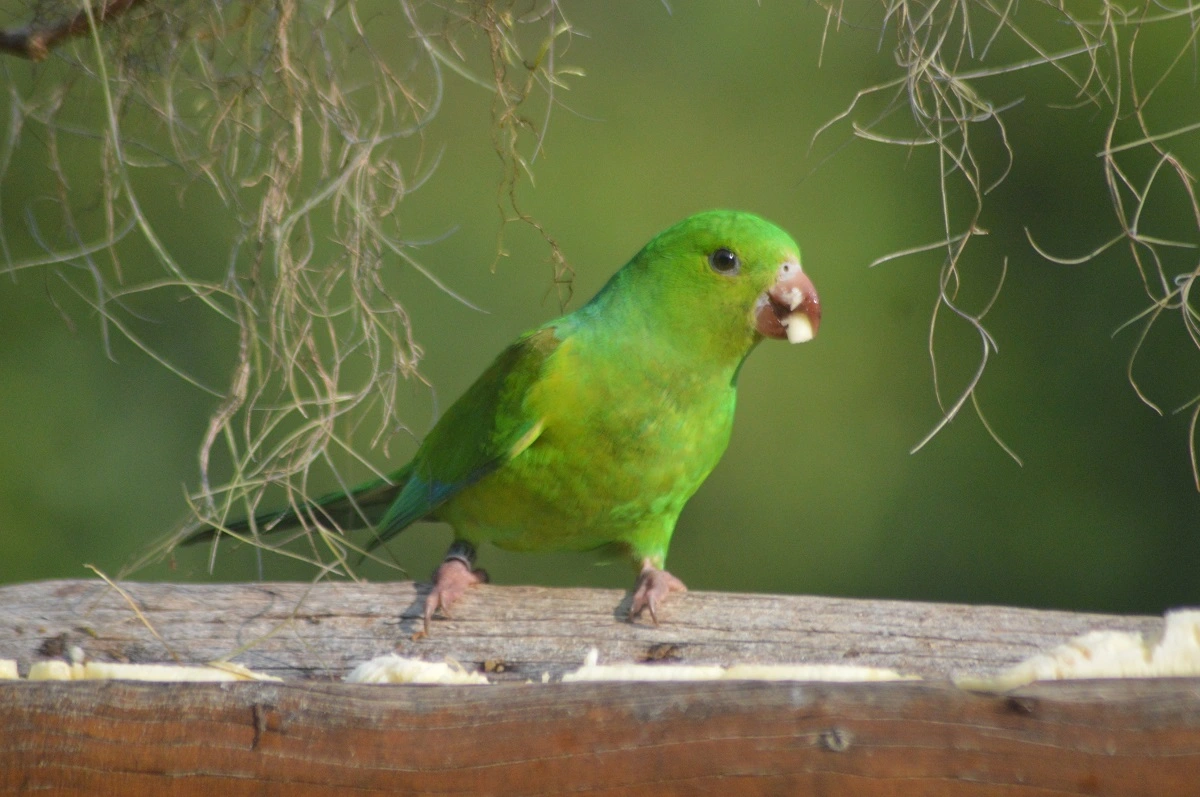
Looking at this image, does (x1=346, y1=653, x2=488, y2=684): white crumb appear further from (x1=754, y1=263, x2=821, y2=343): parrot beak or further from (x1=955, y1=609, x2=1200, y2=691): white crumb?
(x1=754, y1=263, x2=821, y2=343): parrot beak

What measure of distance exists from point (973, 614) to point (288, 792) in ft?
3.15

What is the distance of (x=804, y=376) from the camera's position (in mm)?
4695

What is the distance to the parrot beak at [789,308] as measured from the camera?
1.94 meters

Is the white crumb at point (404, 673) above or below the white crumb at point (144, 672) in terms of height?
below

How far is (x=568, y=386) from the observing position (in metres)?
1.99

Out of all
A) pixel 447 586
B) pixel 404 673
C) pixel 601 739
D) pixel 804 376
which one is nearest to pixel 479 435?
pixel 447 586

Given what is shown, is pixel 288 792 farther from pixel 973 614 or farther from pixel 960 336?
pixel 960 336

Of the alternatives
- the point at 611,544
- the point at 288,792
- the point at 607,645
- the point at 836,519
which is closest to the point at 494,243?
the point at 836,519

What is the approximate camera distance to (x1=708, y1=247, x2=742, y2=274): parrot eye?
2.00m

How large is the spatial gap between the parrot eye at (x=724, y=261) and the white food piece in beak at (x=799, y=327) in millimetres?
127

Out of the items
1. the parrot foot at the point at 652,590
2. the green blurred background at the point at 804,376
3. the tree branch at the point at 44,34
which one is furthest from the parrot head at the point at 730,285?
the green blurred background at the point at 804,376

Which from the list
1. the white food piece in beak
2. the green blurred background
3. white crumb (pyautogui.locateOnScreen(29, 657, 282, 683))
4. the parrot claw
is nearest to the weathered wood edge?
the parrot claw

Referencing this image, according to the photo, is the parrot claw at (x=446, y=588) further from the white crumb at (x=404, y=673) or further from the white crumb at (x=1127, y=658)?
the white crumb at (x=1127, y=658)

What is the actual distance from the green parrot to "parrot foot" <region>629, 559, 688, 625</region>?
3 cm
